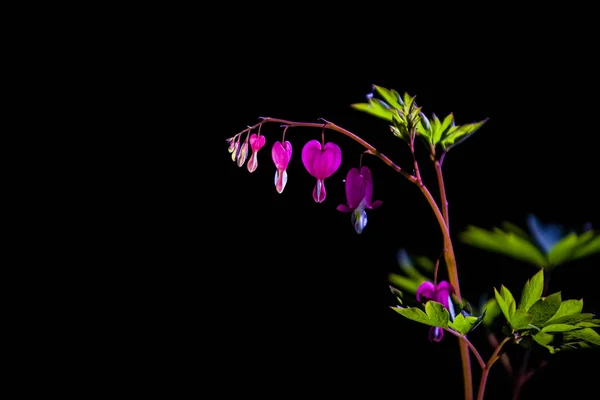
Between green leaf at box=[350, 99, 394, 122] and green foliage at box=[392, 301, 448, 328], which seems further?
green leaf at box=[350, 99, 394, 122]

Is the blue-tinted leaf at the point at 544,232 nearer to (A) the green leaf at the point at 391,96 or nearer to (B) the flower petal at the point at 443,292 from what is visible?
(B) the flower petal at the point at 443,292

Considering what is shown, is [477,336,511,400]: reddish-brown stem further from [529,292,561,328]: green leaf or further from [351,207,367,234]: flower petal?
[351,207,367,234]: flower petal

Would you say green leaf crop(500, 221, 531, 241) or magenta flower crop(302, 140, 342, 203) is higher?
magenta flower crop(302, 140, 342, 203)

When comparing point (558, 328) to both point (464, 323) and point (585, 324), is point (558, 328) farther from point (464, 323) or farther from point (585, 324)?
point (464, 323)

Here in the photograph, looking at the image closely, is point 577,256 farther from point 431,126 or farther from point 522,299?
point 431,126

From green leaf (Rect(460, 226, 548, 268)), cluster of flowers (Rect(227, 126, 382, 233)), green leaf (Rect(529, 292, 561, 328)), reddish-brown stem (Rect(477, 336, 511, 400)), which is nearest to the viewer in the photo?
green leaf (Rect(529, 292, 561, 328))

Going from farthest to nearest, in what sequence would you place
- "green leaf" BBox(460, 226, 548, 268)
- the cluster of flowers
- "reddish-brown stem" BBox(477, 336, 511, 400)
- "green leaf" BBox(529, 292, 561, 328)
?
"green leaf" BBox(460, 226, 548, 268) < the cluster of flowers < "reddish-brown stem" BBox(477, 336, 511, 400) < "green leaf" BBox(529, 292, 561, 328)

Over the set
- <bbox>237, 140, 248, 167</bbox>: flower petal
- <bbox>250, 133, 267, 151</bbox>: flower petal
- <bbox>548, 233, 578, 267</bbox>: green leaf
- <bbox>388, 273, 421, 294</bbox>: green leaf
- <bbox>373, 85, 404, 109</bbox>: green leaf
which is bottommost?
<bbox>388, 273, 421, 294</bbox>: green leaf

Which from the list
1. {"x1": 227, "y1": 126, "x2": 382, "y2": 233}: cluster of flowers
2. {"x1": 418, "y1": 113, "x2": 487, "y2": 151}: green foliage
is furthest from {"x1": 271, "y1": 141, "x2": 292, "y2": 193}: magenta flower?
{"x1": 418, "y1": 113, "x2": 487, "y2": 151}: green foliage
